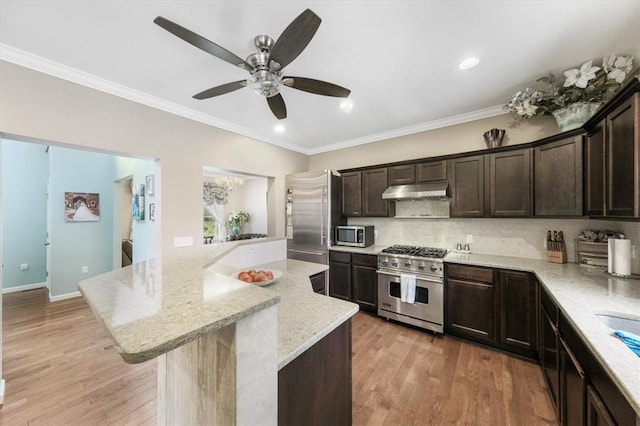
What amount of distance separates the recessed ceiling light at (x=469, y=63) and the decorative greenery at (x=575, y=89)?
0.78 meters

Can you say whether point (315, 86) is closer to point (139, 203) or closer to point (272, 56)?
point (272, 56)

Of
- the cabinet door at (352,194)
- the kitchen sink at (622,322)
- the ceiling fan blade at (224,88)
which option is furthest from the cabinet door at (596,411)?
the cabinet door at (352,194)

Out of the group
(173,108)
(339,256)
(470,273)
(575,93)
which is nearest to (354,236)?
(339,256)

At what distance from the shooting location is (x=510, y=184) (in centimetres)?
271

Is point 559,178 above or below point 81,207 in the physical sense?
above

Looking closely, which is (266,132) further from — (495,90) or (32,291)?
(32,291)

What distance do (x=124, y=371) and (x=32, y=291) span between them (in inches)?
171

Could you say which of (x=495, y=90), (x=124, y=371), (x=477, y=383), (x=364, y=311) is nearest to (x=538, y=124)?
(x=495, y=90)

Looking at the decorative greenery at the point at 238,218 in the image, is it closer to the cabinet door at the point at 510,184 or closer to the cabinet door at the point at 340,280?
the cabinet door at the point at 340,280

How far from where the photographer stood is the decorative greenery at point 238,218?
6.96 m

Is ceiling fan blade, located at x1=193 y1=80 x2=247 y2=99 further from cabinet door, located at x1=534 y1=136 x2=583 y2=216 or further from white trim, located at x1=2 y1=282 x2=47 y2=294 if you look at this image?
white trim, located at x1=2 y1=282 x2=47 y2=294

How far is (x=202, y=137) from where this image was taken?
3195 millimetres

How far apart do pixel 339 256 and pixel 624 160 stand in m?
2.96

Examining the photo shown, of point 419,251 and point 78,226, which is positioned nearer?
point 419,251
